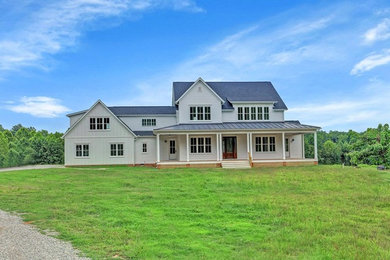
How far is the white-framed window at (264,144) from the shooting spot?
2961 centimetres

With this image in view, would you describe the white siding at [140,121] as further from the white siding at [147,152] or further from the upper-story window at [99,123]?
the upper-story window at [99,123]

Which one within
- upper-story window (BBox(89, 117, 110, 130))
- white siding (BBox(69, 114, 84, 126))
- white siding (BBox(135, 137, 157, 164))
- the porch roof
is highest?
white siding (BBox(69, 114, 84, 126))

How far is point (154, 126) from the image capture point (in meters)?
31.4

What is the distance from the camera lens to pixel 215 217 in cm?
919

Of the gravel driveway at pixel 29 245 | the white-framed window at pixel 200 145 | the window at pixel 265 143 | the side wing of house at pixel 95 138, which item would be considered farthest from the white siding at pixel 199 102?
the gravel driveway at pixel 29 245

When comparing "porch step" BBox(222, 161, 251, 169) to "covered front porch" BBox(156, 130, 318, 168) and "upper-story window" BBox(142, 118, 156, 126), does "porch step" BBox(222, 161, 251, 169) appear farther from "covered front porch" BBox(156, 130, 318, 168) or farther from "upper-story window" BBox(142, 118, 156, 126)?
"upper-story window" BBox(142, 118, 156, 126)

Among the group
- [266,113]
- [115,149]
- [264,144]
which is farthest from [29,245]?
[266,113]

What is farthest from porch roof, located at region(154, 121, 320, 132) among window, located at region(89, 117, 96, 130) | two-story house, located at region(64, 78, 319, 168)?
window, located at region(89, 117, 96, 130)

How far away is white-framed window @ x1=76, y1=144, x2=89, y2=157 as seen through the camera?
1137 inches

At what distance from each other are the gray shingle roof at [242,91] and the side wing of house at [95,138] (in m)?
6.47

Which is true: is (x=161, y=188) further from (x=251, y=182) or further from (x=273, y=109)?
(x=273, y=109)

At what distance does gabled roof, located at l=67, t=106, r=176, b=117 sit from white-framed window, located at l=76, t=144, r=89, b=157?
3.60 meters

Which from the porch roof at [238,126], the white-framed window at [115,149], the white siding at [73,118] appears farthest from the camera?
the white siding at [73,118]

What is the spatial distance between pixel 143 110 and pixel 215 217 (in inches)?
949
